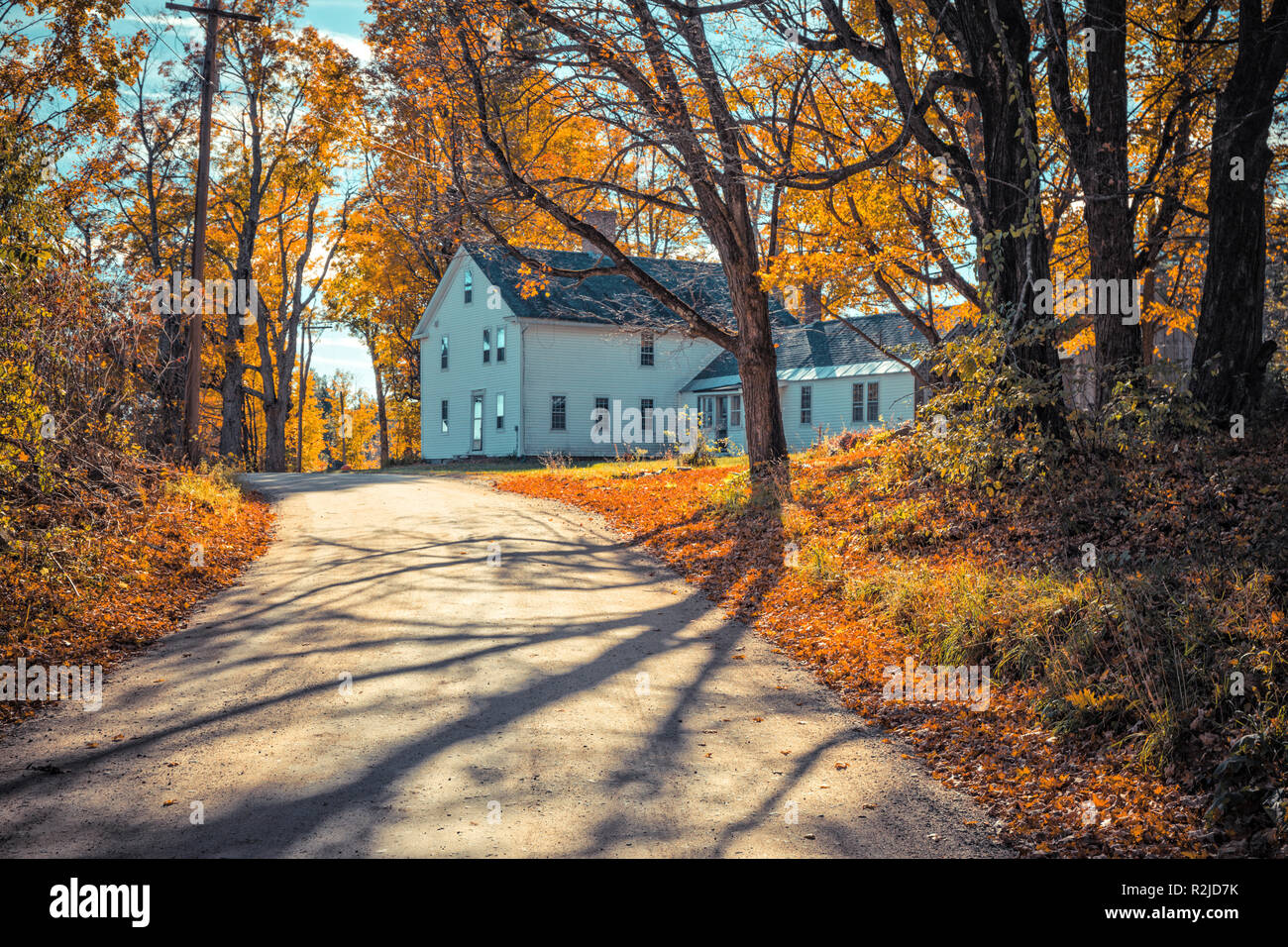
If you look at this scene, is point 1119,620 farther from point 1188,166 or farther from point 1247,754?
point 1188,166

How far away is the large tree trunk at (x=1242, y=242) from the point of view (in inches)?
404

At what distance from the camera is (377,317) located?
146ft

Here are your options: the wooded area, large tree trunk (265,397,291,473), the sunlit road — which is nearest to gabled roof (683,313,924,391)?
the wooded area

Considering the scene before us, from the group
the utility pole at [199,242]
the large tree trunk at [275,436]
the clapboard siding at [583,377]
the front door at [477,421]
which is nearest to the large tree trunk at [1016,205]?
the utility pole at [199,242]

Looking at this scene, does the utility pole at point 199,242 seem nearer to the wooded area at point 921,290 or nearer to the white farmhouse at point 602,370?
the wooded area at point 921,290

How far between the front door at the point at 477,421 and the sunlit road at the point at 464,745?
87.7 ft

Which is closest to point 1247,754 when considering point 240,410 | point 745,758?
point 745,758

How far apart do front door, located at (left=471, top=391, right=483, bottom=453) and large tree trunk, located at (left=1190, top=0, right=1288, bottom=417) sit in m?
29.5

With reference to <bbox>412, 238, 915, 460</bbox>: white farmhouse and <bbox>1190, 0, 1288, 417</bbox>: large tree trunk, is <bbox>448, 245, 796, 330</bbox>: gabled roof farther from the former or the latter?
<bbox>1190, 0, 1288, 417</bbox>: large tree trunk

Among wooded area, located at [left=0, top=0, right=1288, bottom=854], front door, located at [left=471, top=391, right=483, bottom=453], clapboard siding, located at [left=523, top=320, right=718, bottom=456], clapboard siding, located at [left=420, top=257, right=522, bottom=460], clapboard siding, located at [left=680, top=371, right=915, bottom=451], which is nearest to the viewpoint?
wooded area, located at [left=0, top=0, right=1288, bottom=854]

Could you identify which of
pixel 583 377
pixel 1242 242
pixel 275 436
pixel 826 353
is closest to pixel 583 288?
pixel 583 377

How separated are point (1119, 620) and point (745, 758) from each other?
291cm

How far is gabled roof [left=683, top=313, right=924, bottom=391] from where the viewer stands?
32.8 metres

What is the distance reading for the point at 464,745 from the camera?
6074 millimetres
